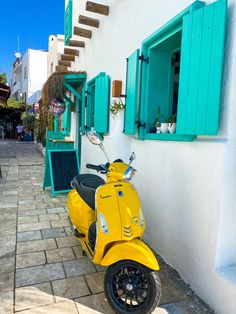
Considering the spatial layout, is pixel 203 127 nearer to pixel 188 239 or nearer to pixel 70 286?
pixel 188 239

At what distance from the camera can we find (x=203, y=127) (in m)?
2.09

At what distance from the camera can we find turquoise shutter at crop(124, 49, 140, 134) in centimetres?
322

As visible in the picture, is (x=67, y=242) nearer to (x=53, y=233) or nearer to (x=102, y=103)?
(x=53, y=233)

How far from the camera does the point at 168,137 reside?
105 inches

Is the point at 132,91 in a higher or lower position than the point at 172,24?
lower

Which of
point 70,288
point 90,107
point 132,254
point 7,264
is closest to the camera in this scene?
point 132,254

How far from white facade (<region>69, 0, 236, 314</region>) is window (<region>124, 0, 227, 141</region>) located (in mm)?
85

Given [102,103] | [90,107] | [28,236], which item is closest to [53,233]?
[28,236]

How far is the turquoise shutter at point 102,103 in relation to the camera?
4.47 meters

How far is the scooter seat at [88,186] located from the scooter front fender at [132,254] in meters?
0.70

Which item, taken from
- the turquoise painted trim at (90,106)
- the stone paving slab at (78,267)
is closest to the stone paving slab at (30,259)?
the stone paving slab at (78,267)

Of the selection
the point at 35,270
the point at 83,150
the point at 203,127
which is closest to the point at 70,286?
the point at 35,270

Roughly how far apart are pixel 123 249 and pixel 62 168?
3468 millimetres

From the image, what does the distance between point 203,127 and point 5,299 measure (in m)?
2.12
